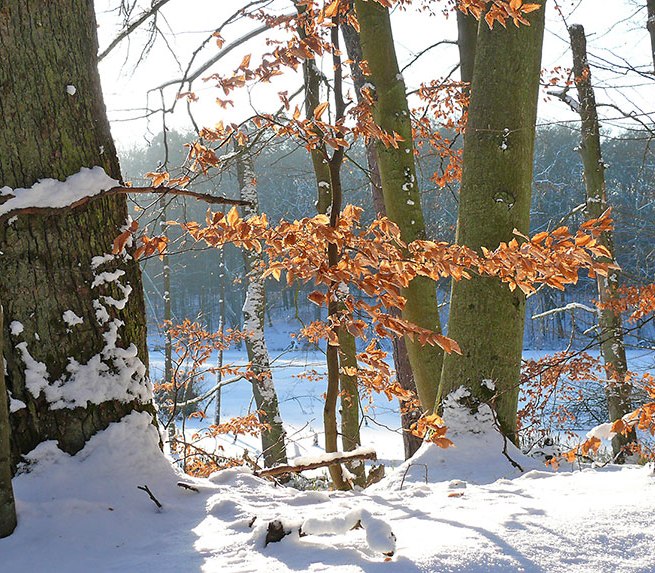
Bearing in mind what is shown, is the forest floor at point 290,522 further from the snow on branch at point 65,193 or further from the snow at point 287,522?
the snow on branch at point 65,193

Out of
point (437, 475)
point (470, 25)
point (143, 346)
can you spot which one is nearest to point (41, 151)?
point (143, 346)

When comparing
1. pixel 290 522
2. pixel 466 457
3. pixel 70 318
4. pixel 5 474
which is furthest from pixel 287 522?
pixel 466 457

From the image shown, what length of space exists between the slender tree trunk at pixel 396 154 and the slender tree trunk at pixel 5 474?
3.75m

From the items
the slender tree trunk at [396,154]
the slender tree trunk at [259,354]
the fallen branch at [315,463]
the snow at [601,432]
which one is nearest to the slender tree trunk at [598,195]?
the slender tree trunk at [396,154]

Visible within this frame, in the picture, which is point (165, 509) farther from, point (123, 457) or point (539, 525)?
point (539, 525)

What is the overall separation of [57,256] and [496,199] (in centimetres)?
297

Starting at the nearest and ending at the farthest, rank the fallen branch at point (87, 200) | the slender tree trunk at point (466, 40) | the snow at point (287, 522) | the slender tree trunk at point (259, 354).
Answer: the snow at point (287, 522) → the fallen branch at point (87, 200) → the slender tree trunk at point (466, 40) → the slender tree trunk at point (259, 354)

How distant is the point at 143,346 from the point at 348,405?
15.9ft

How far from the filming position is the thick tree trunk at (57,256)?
2039mm

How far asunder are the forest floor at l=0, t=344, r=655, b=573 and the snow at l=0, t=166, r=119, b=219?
0.88 m

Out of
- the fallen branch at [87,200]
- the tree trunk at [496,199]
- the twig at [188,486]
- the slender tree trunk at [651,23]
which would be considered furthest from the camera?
the slender tree trunk at [651,23]

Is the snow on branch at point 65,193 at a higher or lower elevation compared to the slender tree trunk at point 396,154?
lower

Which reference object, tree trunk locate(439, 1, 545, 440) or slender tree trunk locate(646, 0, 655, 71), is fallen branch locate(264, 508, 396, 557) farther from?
slender tree trunk locate(646, 0, 655, 71)

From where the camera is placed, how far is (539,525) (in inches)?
68.5
